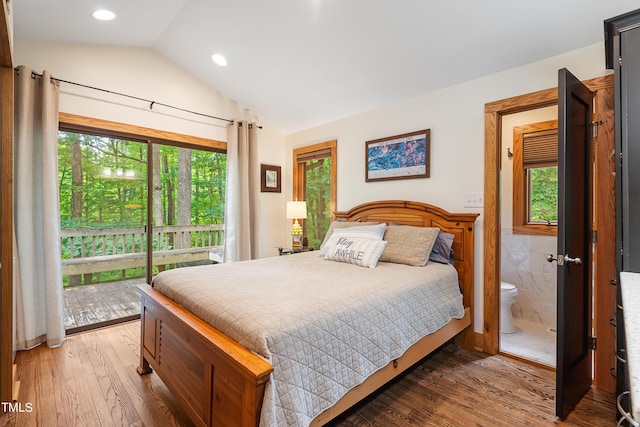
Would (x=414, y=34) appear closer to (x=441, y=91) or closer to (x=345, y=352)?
(x=441, y=91)

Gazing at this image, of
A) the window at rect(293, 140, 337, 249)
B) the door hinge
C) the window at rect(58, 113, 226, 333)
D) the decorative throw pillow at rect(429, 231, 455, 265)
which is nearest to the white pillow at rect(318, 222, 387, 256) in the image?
the decorative throw pillow at rect(429, 231, 455, 265)

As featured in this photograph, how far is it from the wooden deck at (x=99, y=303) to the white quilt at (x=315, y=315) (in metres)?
1.63

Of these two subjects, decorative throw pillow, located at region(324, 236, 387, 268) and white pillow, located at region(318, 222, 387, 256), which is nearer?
decorative throw pillow, located at region(324, 236, 387, 268)

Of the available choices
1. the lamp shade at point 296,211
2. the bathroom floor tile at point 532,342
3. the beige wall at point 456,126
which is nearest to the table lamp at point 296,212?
the lamp shade at point 296,211

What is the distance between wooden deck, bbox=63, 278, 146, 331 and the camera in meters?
3.17

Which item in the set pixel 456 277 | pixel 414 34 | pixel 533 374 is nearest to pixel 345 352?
pixel 456 277

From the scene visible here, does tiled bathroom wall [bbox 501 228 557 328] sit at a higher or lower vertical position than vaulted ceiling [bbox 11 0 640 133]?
lower

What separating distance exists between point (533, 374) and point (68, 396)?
308cm

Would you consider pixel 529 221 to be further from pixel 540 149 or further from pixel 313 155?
pixel 313 155

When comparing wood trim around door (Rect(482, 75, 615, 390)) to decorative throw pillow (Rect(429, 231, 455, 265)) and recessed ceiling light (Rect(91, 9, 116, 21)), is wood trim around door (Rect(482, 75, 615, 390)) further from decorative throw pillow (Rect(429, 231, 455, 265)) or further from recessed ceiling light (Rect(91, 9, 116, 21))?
recessed ceiling light (Rect(91, 9, 116, 21))

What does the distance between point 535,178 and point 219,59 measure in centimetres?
360

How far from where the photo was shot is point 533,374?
2.26 meters

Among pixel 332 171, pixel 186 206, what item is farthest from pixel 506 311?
pixel 186 206

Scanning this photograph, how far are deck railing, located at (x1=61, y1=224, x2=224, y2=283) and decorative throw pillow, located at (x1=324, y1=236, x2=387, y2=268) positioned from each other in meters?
1.96
